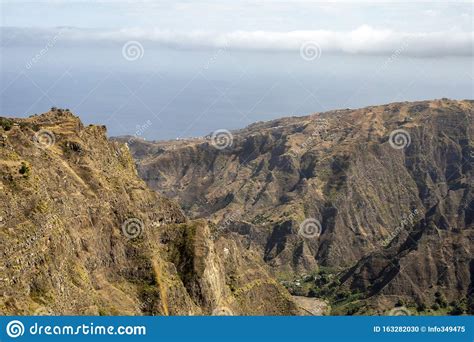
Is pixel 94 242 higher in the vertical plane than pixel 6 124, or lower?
lower

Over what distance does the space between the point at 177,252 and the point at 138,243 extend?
12718mm

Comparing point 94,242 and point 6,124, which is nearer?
point 6,124

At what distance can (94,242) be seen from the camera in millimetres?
89875

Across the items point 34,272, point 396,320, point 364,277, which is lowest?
point 396,320

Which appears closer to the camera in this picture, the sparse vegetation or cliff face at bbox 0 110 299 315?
cliff face at bbox 0 110 299 315

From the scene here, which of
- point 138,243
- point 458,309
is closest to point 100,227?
point 138,243

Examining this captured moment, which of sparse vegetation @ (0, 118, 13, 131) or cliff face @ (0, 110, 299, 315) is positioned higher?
sparse vegetation @ (0, 118, 13, 131)

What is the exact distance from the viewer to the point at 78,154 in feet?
334

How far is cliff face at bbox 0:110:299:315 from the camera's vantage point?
7069 cm

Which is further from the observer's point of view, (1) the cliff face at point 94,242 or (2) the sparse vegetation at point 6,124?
(2) the sparse vegetation at point 6,124

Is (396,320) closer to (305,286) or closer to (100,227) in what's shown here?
(100,227)

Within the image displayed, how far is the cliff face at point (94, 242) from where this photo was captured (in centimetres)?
7069

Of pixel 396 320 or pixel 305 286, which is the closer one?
pixel 396 320

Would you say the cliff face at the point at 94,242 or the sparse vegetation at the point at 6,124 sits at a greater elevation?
the sparse vegetation at the point at 6,124
